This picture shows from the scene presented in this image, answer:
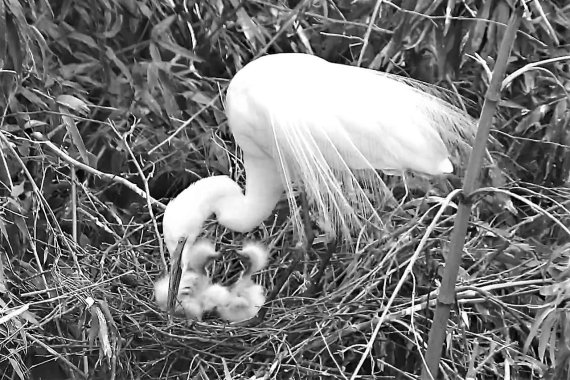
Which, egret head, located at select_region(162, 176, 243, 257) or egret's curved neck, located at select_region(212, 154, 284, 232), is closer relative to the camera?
egret head, located at select_region(162, 176, 243, 257)

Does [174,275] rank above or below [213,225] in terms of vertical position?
above

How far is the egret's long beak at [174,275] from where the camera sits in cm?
218

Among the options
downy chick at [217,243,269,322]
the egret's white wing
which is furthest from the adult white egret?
downy chick at [217,243,269,322]

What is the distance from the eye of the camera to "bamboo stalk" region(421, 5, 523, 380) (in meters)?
1.51

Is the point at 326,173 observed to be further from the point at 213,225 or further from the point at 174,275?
the point at 213,225

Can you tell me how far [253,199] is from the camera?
239 cm

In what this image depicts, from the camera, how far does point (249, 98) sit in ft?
7.44

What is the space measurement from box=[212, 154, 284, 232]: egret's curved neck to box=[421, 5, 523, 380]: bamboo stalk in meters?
0.79

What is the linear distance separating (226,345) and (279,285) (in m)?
0.25

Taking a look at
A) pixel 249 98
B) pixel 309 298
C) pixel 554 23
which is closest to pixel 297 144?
pixel 249 98

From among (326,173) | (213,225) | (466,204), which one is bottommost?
(213,225)

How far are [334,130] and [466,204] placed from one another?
67 centimetres

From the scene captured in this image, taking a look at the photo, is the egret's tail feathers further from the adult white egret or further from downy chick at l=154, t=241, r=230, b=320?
downy chick at l=154, t=241, r=230, b=320

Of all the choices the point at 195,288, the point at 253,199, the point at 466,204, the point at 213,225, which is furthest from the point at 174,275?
the point at 466,204
